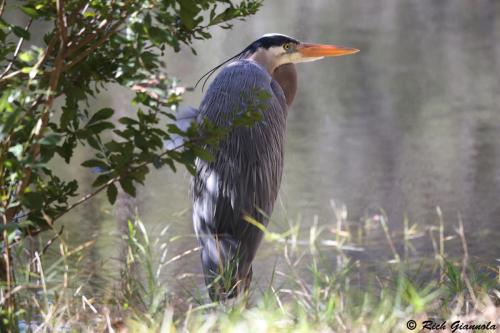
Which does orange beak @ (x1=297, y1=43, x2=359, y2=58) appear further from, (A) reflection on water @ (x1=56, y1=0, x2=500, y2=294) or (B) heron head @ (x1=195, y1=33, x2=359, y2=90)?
(A) reflection on water @ (x1=56, y1=0, x2=500, y2=294)

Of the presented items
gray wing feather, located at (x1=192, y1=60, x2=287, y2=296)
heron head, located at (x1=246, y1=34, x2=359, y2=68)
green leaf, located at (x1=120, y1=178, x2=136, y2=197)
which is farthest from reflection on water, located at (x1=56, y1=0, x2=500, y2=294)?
heron head, located at (x1=246, y1=34, x2=359, y2=68)

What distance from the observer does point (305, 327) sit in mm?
2502

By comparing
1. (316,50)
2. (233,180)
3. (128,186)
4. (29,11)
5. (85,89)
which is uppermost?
(29,11)

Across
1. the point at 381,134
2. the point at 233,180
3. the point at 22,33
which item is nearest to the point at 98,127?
the point at 22,33

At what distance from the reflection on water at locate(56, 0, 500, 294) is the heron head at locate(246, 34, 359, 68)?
836mm

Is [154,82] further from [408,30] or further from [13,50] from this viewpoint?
[408,30]

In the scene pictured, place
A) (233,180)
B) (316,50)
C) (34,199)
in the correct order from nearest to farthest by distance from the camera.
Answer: (34,199) → (233,180) → (316,50)

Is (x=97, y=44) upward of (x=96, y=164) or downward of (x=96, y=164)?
upward

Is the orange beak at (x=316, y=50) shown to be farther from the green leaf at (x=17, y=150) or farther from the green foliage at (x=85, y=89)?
the green leaf at (x=17, y=150)

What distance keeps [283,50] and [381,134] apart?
454 centimetres

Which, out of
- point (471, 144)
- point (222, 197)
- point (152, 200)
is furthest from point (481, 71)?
point (222, 197)

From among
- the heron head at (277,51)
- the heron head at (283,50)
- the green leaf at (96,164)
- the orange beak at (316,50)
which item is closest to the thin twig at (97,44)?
the green leaf at (96,164)

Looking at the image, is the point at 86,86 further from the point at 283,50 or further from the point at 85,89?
the point at 283,50

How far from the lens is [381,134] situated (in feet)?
30.4
